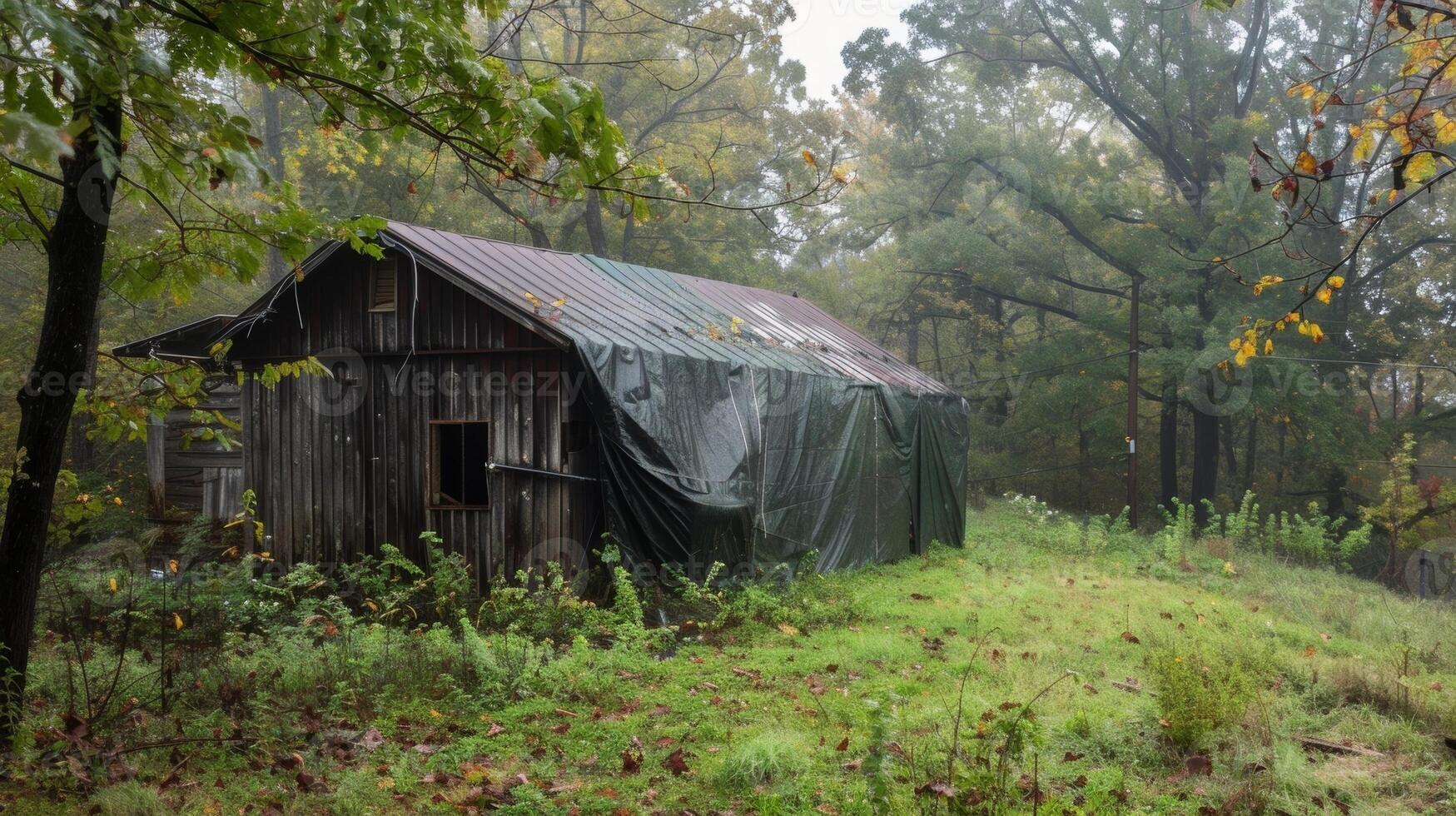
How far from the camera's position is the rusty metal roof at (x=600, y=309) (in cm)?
990

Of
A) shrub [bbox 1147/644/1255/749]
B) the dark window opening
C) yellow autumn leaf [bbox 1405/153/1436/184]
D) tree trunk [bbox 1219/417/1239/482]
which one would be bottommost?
shrub [bbox 1147/644/1255/749]

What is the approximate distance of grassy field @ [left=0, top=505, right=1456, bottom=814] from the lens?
460 centimetres

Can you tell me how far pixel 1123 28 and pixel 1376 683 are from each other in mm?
22607

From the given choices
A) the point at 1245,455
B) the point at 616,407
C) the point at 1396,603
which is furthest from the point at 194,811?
the point at 1245,455

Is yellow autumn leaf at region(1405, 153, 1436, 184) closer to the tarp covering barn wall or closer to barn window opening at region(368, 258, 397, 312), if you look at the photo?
the tarp covering barn wall

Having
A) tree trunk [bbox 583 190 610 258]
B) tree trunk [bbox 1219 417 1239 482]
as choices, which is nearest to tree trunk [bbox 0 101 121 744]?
tree trunk [bbox 583 190 610 258]

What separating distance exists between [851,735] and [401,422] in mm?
6825

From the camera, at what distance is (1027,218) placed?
2775 cm

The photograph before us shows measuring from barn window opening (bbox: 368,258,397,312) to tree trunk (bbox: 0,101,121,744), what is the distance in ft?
20.3

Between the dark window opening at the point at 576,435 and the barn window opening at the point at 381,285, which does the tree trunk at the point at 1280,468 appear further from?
the barn window opening at the point at 381,285

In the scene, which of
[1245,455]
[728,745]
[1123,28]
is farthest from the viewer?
[1245,455]

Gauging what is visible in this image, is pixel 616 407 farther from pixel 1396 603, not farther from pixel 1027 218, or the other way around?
pixel 1027 218

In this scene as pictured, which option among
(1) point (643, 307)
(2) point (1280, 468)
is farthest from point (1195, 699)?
(2) point (1280, 468)

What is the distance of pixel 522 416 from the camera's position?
1004cm
